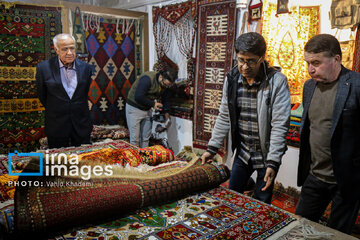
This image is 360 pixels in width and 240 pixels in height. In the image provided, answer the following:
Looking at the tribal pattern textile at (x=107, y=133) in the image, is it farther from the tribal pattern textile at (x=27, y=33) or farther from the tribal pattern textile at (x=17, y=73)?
the tribal pattern textile at (x=27, y=33)

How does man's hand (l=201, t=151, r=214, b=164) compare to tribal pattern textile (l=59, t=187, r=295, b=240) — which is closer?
tribal pattern textile (l=59, t=187, r=295, b=240)

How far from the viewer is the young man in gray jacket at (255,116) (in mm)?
1832

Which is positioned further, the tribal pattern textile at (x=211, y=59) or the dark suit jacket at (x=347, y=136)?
the tribal pattern textile at (x=211, y=59)

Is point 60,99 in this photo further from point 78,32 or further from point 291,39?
point 291,39

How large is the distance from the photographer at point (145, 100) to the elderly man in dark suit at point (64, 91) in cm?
133

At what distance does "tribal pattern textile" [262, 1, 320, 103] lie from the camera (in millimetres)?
3291

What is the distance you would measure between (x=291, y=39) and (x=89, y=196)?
9.72 feet

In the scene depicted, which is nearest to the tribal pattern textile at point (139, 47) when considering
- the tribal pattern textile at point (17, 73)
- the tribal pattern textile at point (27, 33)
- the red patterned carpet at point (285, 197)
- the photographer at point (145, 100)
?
the photographer at point (145, 100)

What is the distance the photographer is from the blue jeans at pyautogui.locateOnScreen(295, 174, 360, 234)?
9.63 ft

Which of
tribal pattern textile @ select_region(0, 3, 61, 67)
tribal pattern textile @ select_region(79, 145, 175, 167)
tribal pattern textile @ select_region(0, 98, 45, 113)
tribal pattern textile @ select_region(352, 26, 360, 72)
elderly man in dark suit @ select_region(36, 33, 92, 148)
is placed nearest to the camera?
tribal pattern textile @ select_region(79, 145, 175, 167)

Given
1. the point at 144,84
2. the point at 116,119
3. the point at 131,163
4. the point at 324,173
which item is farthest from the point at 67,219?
the point at 116,119

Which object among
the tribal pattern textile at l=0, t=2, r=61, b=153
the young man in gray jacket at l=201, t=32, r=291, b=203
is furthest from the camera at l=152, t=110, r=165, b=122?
the young man in gray jacket at l=201, t=32, r=291, b=203

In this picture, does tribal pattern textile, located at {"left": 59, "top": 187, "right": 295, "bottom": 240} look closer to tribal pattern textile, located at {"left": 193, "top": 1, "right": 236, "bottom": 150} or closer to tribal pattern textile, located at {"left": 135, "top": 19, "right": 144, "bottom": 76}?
tribal pattern textile, located at {"left": 193, "top": 1, "right": 236, "bottom": 150}

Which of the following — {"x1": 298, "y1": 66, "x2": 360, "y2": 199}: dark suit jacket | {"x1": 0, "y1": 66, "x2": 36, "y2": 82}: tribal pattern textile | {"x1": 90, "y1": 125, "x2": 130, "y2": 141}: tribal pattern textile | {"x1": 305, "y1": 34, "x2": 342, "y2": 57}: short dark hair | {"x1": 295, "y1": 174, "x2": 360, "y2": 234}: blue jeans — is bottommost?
{"x1": 90, "y1": 125, "x2": 130, "y2": 141}: tribal pattern textile
